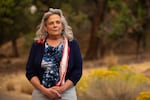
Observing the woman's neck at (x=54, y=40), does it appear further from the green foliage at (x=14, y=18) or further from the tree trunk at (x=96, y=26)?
the tree trunk at (x=96, y=26)

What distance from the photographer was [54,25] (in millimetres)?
5281

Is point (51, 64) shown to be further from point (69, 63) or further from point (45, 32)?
point (45, 32)

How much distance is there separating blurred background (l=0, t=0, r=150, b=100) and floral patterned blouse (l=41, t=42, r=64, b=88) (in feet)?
14.0

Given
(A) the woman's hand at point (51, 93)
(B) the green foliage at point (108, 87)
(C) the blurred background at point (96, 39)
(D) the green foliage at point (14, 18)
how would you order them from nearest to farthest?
1. (A) the woman's hand at point (51, 93)
2. (B) the green foliage at point (108, 87)
3. (C) the blurred background at point (96, 39)
4. (D) the green foliage at point (14, 18)

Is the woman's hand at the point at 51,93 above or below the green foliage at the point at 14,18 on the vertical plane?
above

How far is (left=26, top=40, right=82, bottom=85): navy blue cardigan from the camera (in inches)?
207

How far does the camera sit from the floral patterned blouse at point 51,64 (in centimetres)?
517

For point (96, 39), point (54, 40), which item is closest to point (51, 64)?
point (54, 40)

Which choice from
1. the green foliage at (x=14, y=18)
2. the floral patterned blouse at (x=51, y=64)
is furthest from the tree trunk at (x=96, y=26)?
the floral patterned blouse at (x=51, y=64)

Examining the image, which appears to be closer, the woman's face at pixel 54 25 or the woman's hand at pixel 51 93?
the woman's hand at pixel 51 93

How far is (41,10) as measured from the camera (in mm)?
23344

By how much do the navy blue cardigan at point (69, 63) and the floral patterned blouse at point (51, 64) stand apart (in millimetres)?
58

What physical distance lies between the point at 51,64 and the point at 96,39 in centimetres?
2422

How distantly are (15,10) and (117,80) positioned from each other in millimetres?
10914
